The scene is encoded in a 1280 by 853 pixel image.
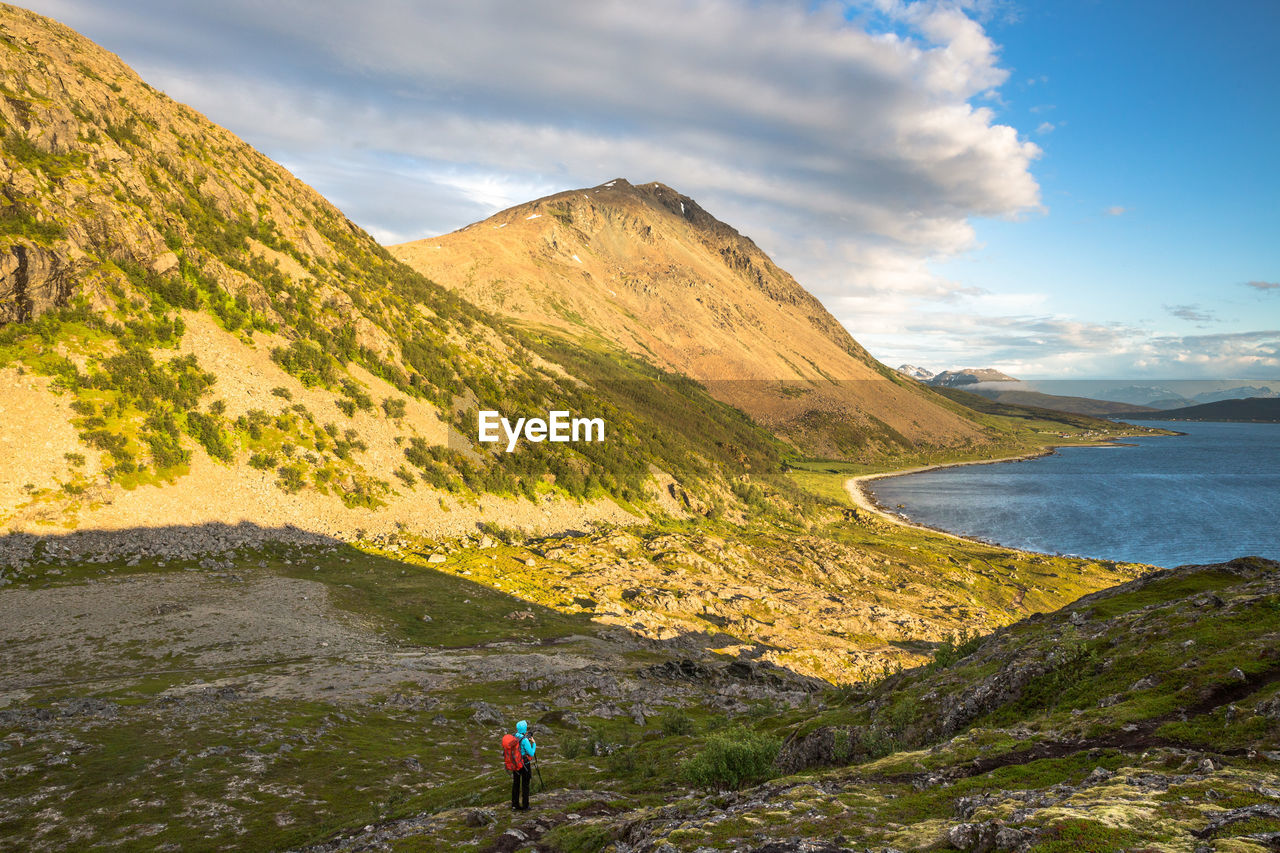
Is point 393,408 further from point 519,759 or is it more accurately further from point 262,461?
point 519,759

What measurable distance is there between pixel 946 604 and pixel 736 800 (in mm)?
89841

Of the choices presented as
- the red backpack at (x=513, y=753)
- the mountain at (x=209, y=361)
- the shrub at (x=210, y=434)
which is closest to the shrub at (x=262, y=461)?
the mountain at (x=209, y=361)

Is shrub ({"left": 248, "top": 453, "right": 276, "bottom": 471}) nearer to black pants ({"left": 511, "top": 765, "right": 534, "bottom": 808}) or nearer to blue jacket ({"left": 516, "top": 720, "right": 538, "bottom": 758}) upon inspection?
black pants ({"left": 511, "top": 765, "right": 534, "bottom": 808})

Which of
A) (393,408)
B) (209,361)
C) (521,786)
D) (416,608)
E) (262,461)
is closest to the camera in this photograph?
(521,786)

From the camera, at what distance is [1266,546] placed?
429ft

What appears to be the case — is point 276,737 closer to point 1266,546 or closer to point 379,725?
point 379,725

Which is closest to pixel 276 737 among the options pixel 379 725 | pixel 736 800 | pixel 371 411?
pixel 379 725

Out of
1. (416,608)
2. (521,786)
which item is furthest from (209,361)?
(521,786)

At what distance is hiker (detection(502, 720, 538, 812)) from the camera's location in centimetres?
2083

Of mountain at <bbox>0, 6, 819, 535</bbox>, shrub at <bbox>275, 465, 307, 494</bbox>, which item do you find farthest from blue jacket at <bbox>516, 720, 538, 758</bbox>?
shrub at <bbox>275, 465, 307, 494</bbox>

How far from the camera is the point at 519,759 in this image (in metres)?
21.0

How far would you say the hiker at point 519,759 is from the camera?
20828 mm

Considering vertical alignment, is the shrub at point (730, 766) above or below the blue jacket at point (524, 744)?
below

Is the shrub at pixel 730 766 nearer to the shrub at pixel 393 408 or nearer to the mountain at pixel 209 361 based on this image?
the mountain at pixel 209 361
